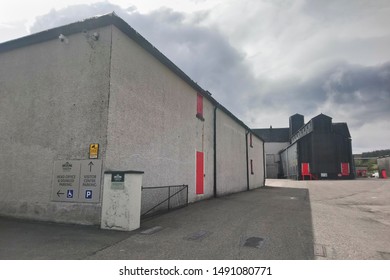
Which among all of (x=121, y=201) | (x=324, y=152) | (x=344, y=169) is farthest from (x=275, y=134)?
(x=121, y=201)

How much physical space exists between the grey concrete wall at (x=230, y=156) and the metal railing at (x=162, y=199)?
480 centimetres

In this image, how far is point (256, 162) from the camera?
27.2 metres

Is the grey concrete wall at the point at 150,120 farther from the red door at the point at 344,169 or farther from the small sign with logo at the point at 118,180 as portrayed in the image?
the red door at the point at 344,169

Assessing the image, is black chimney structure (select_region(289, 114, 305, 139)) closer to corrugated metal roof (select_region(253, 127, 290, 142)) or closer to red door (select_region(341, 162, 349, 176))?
corrugated metal roof (select_region(253, 127, 290, 142))

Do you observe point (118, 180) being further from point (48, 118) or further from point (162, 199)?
point (48, 118)

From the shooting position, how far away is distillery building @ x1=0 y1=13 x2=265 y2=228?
293 inches

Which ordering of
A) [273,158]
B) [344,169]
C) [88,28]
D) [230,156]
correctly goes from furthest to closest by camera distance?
[273,158] < [344,169] < [230,156] < [88,28]

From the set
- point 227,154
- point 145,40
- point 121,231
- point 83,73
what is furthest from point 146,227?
point 227,154

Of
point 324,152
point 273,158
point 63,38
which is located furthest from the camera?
point 273,158

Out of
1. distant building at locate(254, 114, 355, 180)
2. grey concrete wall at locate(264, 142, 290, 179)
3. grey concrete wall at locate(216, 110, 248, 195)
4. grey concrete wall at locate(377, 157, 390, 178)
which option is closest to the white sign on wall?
grey concrete wall at locate(216, 110, 248, 195)

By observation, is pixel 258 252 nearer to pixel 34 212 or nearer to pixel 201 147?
pixel 34 212

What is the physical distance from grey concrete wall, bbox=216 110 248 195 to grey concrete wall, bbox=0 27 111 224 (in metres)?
9.72

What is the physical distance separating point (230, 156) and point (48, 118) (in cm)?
1251

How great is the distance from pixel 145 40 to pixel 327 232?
26.1 feet
